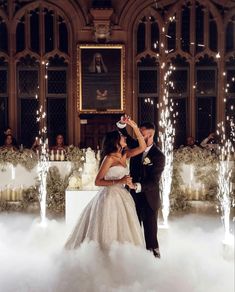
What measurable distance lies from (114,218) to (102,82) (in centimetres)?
582

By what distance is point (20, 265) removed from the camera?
5.36 metres

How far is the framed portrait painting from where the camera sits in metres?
10.7

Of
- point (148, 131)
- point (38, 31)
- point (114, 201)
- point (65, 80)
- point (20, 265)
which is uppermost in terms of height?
point (38, 31)

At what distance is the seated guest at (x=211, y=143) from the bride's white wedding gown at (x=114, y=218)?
14.6 ft

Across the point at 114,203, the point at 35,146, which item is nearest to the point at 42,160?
the point at 35,146

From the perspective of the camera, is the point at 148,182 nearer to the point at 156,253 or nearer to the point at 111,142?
the point at 111,142

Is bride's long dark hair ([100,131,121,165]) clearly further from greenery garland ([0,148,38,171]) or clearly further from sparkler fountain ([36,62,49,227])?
greenery garland ([0,148,38,171])

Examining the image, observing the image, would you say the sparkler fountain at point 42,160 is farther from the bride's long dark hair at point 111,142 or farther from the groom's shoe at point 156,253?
the bride's long dark hair at point 111,142

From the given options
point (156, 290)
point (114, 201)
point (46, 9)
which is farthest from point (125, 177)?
point (46, 9)

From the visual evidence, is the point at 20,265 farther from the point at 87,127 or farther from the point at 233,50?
the point at 233,50

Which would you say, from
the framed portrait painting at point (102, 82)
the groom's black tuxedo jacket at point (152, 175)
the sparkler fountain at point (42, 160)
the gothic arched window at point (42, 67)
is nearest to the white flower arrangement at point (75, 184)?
the sparkler fountain at point (42, 160)

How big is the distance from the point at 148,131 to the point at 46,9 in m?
6.12

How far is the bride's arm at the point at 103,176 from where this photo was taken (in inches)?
201

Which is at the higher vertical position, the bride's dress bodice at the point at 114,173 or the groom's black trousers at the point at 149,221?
the bride's dress bodice at the point at 114,173
